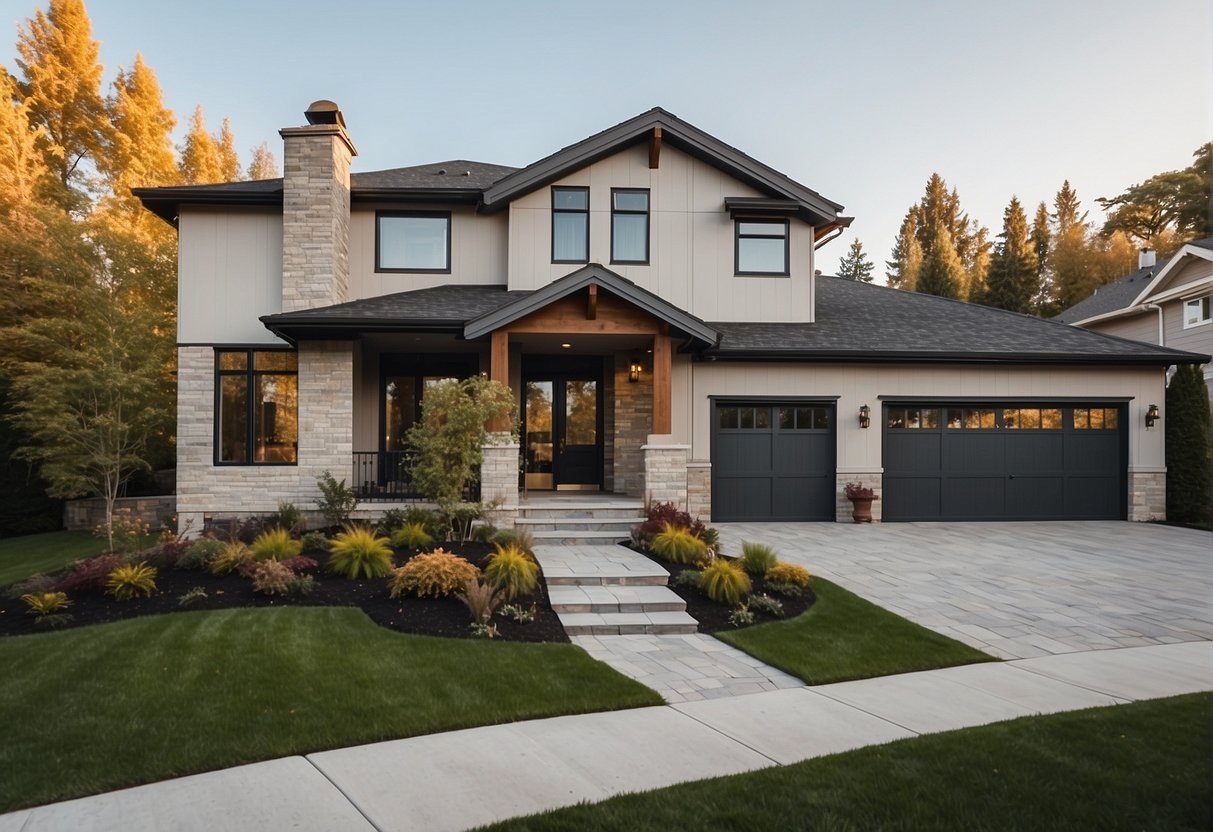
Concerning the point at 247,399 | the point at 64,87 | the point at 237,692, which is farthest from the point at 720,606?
the point at 64,87

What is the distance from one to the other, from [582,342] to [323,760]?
9.20 meters

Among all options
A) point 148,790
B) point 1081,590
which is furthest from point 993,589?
point 148,790

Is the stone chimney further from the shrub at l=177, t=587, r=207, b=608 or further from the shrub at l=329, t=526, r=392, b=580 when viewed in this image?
the shrub at l=177, t=587, r=207, b=608

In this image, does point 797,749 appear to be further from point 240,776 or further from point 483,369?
point 483,369

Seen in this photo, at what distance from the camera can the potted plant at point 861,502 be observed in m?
12.7

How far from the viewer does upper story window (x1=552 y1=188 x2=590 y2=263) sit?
43.1 ft

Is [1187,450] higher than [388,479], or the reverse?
[1187,450]

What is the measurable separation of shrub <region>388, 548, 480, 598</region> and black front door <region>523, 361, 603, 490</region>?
6.64 meters

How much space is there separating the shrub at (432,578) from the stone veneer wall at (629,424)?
21.1 feet

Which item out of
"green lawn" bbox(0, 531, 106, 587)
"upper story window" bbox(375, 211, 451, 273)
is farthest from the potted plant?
"green lawn" bbox(0, 531, 106, 587)

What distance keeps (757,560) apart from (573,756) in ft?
15.4

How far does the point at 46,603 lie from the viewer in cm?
625

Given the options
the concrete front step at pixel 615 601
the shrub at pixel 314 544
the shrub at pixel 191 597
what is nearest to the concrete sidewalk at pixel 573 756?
the concrete front step at pixel 615 601

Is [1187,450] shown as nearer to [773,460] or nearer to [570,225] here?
[773,460]
